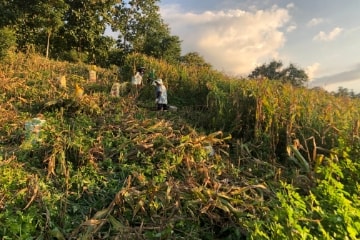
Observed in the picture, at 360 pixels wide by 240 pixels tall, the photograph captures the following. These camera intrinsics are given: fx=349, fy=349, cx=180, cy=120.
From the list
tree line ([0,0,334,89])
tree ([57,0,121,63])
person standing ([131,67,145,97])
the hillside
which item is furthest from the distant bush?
tree ([57,0,121,63])

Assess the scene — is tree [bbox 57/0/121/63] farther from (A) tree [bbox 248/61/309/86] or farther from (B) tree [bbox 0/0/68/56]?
(A) tree [bbox 248/61/309/86]

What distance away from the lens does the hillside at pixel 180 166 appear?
2973 millimetres

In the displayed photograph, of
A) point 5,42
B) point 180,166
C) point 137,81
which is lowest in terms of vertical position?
point 180,166

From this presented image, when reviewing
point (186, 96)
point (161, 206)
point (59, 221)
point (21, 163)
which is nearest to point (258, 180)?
point (161, 206)

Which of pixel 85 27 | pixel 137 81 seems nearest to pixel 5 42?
pixel 137 81

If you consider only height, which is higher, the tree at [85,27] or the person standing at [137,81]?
the tree at [85,27]

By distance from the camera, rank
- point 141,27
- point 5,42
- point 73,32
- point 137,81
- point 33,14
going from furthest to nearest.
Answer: point 141,27, point 73,32, point 33,14, point 5,42, point 137,81

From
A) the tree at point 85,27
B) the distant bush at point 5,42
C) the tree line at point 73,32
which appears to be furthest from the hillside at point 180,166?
the tree at point 85,27

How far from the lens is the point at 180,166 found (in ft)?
13.9

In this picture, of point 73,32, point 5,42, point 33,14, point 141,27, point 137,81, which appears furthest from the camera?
point 141,27

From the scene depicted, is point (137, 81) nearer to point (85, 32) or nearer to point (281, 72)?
point (281, 72)

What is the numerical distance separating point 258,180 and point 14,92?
15.7 ft

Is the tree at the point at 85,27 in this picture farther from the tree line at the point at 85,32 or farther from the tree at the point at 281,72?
the tree at the point at 281,72

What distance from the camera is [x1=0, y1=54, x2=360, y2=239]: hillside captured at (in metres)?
2.97
